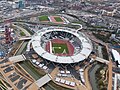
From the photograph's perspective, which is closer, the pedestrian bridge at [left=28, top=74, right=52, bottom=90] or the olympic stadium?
the pedestrian bridge at [left=28, top=74, right=52, bottom=90]

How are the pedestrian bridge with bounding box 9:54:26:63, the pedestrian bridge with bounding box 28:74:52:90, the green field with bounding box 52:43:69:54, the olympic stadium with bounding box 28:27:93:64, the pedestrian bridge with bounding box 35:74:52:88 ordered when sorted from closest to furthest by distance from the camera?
the pedestrian bridge with bounding box 28:74:52:90, the pedestrian bridge with bounding box 35:74:52:88, the pedestrian bridge with bounding box 9:54:26:63, the olympic stadium with bounding box 28:27:93:64, the green field with bounding box 52:43:69:54

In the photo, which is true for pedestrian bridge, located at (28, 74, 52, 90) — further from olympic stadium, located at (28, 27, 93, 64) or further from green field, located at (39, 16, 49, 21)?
green field, located at (39, 16, 49, 21)

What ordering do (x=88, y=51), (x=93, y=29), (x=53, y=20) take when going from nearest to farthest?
(x=88, y=51)
(x=93, y=29)
(x=53, y=20)

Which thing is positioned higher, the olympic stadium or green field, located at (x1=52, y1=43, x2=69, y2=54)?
the olympic stadium

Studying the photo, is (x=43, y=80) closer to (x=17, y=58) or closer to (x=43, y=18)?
(x=17, y=58)

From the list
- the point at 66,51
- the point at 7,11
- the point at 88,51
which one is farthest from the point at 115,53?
the point at 7,11

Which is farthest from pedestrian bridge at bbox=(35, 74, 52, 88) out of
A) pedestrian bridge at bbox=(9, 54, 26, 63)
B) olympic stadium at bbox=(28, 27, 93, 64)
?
pedestrian bridge at bbox=(9, 54, 26, 63)

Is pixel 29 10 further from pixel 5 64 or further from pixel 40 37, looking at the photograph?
pixel 5 64

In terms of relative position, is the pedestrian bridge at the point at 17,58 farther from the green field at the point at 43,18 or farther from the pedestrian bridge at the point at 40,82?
the green field at the point at 43,18
